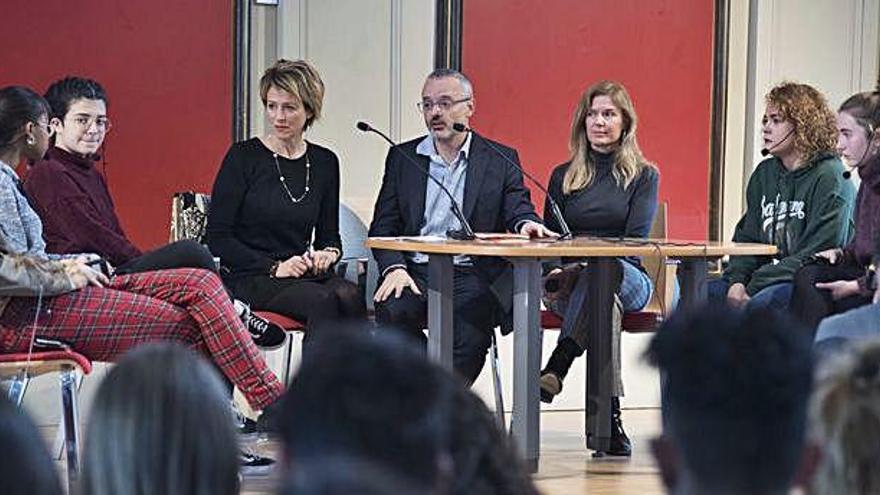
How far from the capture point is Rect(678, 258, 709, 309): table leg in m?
4.46

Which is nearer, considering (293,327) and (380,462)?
(380,462)

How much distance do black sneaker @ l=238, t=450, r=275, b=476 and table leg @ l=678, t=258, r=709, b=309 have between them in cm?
133

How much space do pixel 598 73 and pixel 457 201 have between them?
1924mm

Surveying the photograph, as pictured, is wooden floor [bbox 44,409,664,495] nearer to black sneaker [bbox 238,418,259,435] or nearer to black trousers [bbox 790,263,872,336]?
black sneaker [bbox 238,418,259,435]

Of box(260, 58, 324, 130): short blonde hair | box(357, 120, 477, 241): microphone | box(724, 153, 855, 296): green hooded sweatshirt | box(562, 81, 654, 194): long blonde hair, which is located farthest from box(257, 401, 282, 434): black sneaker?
box(724, 153, 855, 296): green hooded sweatshirt

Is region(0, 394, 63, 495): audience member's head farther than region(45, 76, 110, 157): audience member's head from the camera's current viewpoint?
No

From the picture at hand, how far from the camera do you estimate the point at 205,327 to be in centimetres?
386

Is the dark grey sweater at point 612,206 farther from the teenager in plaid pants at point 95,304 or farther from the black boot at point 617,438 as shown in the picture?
the teenager in plaid pants at point 95,304

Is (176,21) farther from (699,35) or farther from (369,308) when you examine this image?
(699,35)

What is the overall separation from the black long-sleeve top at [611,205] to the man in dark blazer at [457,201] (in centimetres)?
16

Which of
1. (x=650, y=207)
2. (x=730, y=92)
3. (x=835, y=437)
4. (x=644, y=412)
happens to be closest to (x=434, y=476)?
(x=835, y=437)

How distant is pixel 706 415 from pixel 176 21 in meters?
4.97

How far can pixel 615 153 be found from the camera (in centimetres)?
488

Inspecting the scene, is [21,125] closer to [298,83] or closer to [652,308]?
[298,83]
